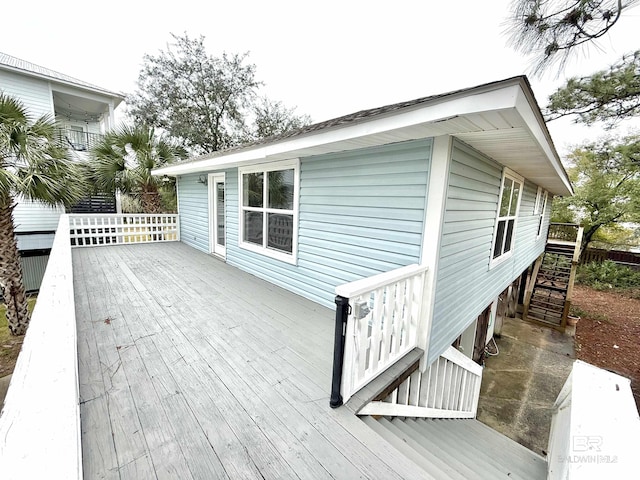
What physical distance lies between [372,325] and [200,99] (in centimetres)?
1521

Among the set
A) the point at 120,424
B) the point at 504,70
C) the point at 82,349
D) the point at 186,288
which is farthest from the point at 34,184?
the point at 504,70

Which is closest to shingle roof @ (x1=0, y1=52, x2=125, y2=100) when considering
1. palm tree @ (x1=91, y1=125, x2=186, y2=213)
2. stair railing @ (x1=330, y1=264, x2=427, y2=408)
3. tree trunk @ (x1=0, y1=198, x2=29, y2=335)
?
palm tree @ (x1=91, y1=125, x2=186, y2=213)

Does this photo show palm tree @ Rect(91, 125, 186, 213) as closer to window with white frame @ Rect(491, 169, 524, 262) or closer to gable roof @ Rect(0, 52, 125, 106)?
gable roof @ Rect(0, 52, 125, 106)

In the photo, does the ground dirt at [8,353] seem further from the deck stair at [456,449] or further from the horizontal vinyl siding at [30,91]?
the horizontal vinyl siding at [30,91]

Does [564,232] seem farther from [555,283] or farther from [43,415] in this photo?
[43,415]

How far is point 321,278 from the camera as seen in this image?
12.6ft

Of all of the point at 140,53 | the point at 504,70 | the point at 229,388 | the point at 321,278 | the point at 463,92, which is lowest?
the point at 229,388

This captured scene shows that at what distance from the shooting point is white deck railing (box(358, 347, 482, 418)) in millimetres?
2506

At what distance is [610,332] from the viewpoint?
8438mm

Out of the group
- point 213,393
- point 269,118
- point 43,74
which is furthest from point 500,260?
point 43,74

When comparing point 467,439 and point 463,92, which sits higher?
point 463,92

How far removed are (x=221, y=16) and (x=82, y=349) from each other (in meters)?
11.9

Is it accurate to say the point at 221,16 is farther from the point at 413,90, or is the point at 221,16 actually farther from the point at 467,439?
the point at 467,439

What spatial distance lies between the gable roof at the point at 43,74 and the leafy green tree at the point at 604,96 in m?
14.8
